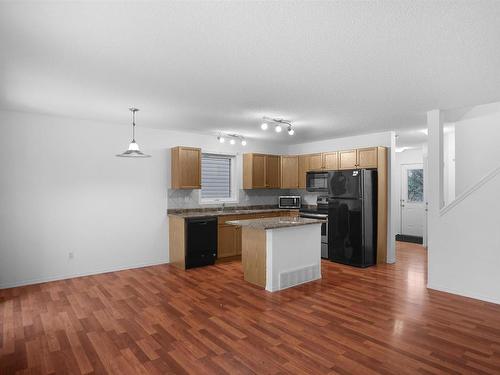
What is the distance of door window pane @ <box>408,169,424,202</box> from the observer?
870 centimetres

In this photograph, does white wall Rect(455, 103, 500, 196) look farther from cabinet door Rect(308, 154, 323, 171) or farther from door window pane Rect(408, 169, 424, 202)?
door window pane Rect(408, 169, 424, 202)

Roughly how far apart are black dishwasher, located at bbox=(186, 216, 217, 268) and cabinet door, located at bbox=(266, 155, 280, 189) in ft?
6.31

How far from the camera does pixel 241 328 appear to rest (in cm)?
315

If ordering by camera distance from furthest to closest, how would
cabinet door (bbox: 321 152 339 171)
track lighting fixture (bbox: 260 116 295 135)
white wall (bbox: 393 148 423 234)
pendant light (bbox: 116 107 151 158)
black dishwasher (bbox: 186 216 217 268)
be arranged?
white wall (bbox: 393 148 423 234) < cabinet door (bbox: 321 152 339 171) < black dishwasher (bbox: 186 216 217 268) < track lighting fixture (bbox: 260 116 295 135) < pendant light (bbox: 116 107 151 158)

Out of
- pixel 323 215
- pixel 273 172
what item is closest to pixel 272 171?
pixel 273 172

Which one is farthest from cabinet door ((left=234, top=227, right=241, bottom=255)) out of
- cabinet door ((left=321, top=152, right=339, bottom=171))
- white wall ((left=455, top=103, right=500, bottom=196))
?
white wall ((left=455, top=103, right=500, bottom=196))

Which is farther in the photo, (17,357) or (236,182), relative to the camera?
(236,182)

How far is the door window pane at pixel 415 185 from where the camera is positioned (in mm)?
8703

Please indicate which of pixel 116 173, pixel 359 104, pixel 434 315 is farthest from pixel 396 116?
pixel 116 173

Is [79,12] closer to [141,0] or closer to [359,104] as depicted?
[141,0]

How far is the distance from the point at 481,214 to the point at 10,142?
6.64 m

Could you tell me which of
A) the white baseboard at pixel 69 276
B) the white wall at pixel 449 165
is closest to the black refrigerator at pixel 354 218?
the white wall at pixel 449 165

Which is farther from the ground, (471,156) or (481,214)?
(471,156)

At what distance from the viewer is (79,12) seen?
198cm
